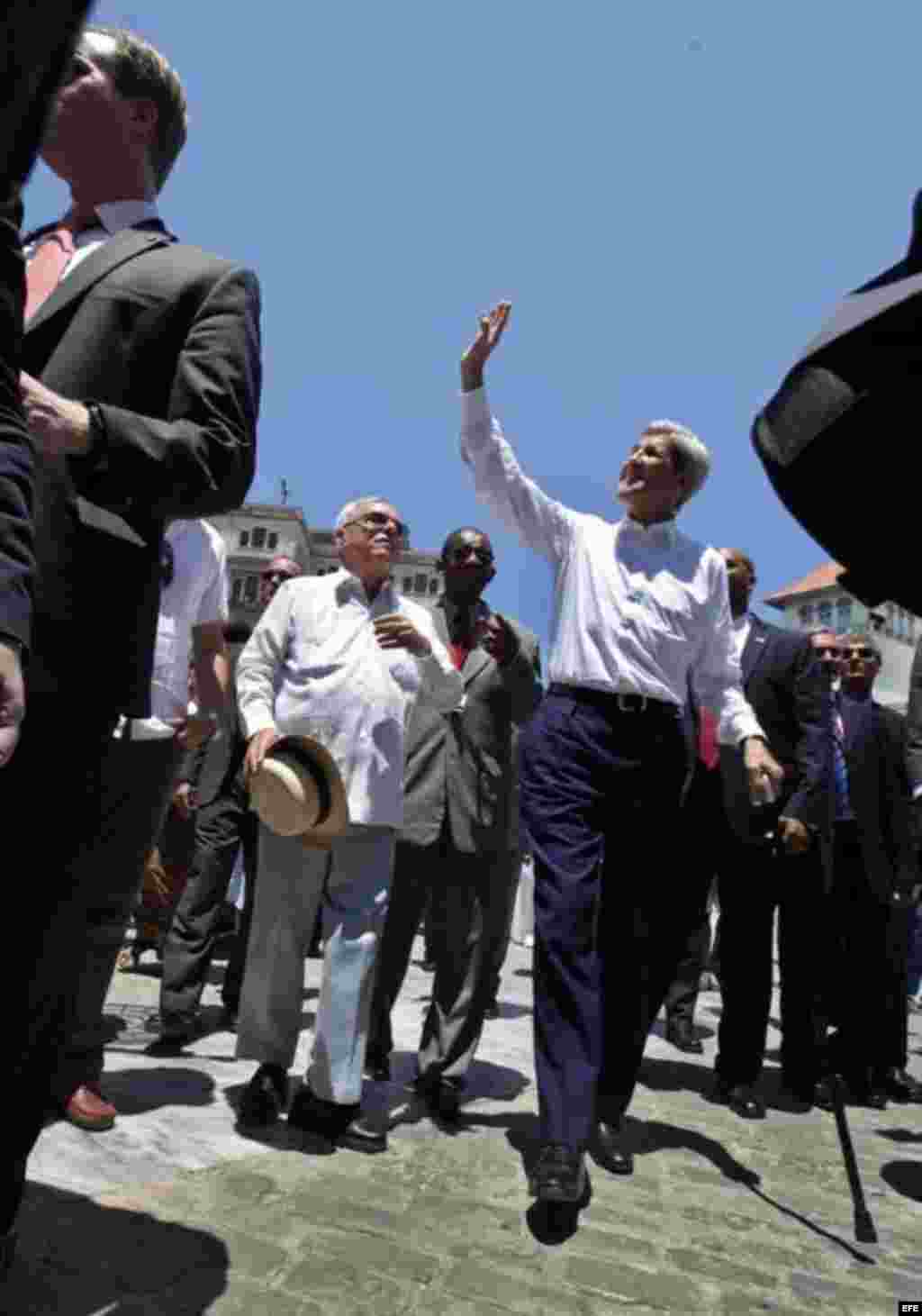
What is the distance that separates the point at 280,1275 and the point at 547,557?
250 centimetres

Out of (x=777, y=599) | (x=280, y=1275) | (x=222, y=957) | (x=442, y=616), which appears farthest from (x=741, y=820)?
(x=777, y=599)

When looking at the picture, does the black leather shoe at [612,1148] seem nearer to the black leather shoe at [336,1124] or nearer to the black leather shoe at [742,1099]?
the black leather shoe at [336,1124]

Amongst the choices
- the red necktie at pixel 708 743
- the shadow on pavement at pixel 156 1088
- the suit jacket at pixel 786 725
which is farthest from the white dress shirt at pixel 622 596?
the shadow on pavement at pixel 156 1088

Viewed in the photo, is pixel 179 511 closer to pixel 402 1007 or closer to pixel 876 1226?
pixel 876 1226

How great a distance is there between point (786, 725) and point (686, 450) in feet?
5.99

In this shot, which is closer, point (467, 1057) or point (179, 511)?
point (179, 511)

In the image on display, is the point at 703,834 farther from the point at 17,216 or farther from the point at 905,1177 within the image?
the point at 17,216

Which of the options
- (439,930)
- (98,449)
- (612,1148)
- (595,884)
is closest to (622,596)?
(595,884)

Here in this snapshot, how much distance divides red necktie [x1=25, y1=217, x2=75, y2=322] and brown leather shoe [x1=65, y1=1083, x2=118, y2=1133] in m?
2.18

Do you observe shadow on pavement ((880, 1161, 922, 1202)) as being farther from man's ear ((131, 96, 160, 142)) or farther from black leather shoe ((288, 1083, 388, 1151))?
man's ear ((131, 96, 160, 142))

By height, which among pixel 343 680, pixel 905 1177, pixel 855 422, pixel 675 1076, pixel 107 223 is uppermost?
pixel 107 223

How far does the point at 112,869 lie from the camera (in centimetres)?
239

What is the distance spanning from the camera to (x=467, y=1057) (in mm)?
4258

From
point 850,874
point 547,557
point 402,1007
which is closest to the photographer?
point 547,557
